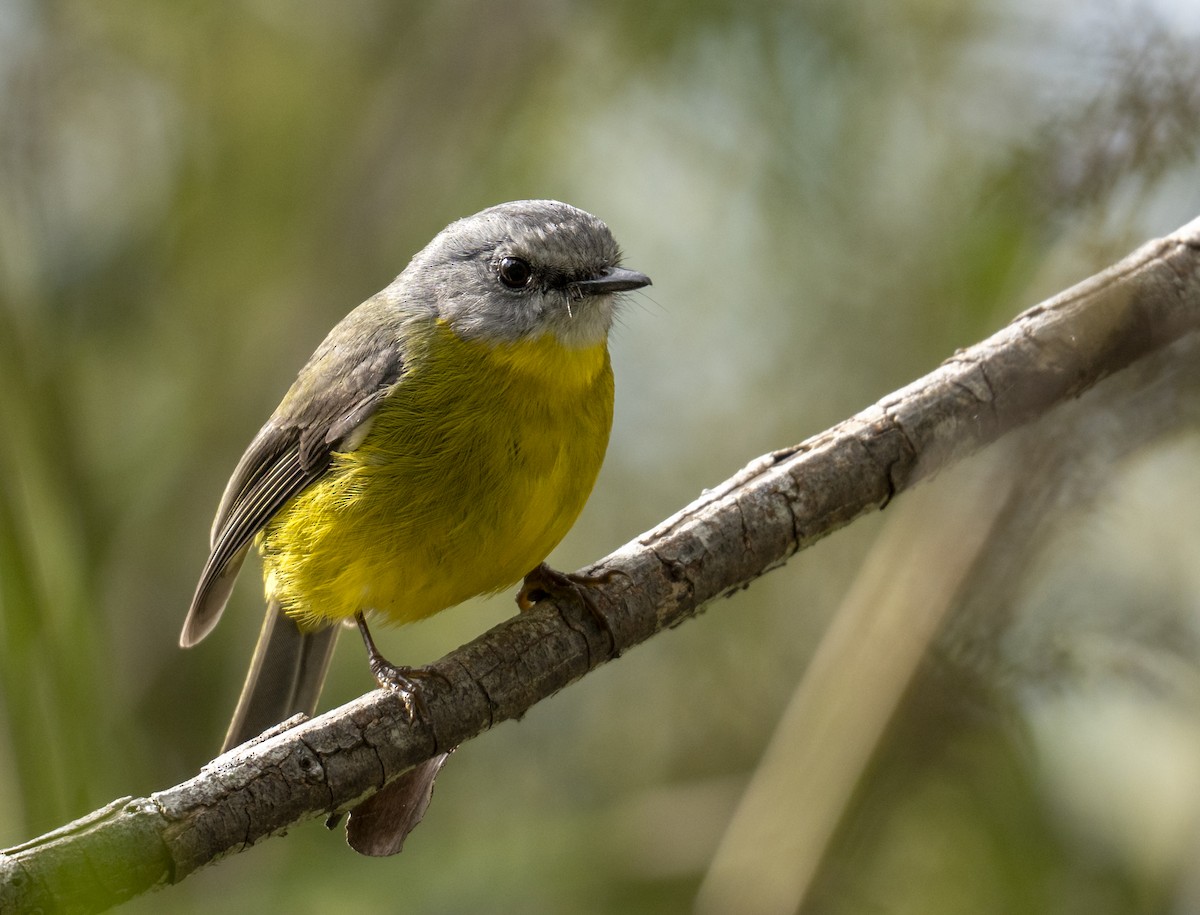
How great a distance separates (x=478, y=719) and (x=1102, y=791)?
6.70 feet

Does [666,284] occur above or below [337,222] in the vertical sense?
above

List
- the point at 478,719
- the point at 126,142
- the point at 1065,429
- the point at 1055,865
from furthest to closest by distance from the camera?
the point at 126,142 → the point at 1055,865 → the point at 478,719 → the point at 1065,429

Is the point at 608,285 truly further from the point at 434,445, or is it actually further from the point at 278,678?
the point at 278,678

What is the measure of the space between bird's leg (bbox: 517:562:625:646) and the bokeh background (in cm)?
79

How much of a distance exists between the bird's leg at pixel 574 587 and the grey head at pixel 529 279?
0.69 meters

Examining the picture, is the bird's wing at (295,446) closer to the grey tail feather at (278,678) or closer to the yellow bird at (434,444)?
the yellow bird at (434,444)

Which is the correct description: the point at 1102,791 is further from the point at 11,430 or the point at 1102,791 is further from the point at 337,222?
the point at 337,222

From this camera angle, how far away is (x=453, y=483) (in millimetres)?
3326

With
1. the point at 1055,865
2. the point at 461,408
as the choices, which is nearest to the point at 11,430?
the point at 461,408

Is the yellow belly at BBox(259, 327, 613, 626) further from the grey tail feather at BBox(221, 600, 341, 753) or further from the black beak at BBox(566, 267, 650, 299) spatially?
the grey tail feather at BBox(221, 600, 341, 753)

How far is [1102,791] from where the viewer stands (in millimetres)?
3797

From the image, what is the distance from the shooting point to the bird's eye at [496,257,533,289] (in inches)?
147

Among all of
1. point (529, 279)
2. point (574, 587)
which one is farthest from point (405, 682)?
point (529, 279)

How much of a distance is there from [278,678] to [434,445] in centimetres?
125
